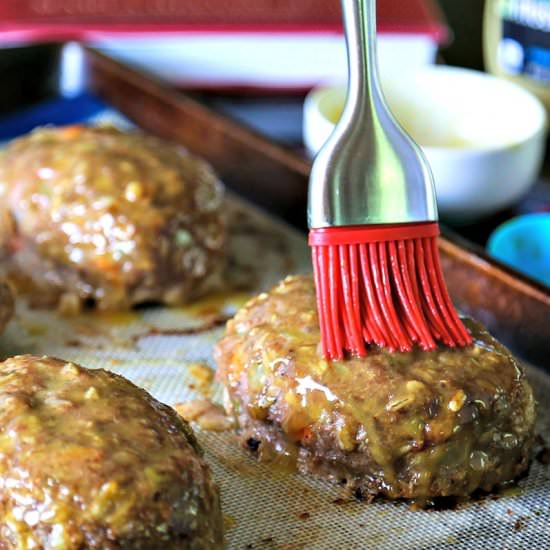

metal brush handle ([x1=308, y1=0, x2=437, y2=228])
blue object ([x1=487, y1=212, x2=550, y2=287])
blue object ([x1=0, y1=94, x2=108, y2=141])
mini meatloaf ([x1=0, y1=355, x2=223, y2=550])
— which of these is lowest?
blue object ([x1=487, y1=212, x2=550, y2=287])

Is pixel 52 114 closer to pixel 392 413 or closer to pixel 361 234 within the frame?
pixel 361 234

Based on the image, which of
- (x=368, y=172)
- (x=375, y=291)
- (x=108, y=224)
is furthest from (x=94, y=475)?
(x=108, y=224)

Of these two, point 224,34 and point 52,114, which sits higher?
point 224,34

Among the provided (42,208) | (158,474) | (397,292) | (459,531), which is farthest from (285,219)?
(158,474)

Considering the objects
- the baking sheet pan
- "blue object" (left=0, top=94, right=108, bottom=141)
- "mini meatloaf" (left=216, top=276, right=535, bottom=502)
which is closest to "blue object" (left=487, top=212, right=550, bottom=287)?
the baking sheet pan

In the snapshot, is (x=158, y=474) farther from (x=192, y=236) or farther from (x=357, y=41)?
(x=192, y=236)

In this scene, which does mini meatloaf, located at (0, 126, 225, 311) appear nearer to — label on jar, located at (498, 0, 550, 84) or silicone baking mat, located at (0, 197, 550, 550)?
silicone baking mat, located at (0, 197, 550, 550)
